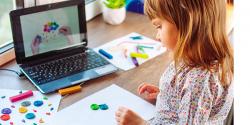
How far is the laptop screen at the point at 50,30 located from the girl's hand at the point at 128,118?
15.9 inches

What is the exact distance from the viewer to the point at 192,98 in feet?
2.64

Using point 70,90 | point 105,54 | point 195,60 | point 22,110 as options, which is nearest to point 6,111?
point 22,110

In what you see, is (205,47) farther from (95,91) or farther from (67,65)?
(67,65)

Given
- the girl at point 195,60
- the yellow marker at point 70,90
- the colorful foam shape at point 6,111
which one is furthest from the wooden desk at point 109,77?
the girl at point 195,60

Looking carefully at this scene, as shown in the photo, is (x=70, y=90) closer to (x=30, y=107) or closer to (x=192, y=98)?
(x=30, y=107)

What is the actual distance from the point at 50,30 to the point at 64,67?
0.46 ft

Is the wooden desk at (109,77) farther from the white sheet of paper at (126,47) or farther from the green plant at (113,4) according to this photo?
the green plant at (113,4)

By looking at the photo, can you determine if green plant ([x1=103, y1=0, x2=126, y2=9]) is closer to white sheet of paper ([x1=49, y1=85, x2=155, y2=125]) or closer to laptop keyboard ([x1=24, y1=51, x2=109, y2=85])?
laptop keyboard ([x1=24, y1=51, x2=109, y2=85])

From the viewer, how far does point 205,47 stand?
2.76ft

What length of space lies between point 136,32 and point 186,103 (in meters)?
0.70

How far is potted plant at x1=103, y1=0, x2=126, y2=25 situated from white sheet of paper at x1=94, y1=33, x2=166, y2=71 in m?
0.12
